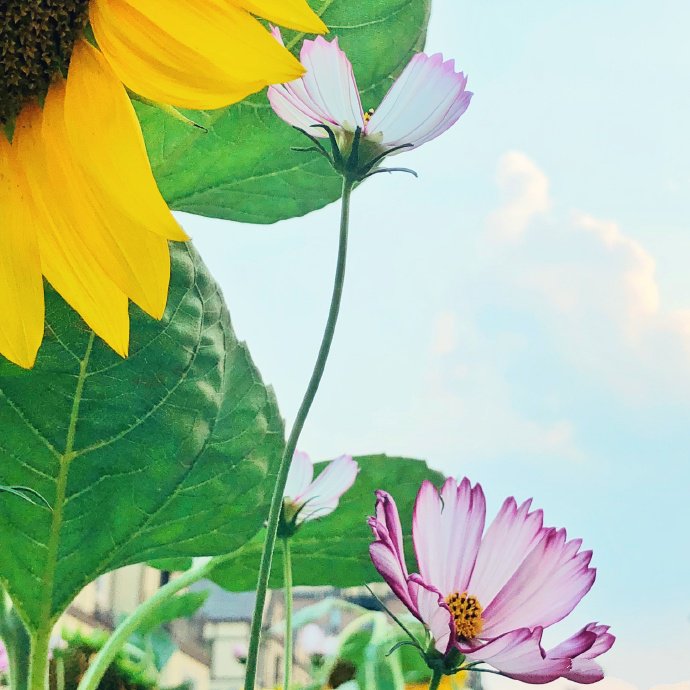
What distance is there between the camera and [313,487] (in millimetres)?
338

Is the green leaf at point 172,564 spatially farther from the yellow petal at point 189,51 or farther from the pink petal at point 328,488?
the yellow petal at point 189,51

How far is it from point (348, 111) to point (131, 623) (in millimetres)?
207

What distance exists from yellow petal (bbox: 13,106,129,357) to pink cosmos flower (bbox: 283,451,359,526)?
0.34 ft

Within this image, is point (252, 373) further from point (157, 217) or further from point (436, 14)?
point (436, 14)

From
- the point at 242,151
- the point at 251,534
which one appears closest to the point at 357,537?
the point at 251,534

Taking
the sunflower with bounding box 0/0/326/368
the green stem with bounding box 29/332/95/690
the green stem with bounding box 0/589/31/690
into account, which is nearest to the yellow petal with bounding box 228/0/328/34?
the sunflower with bounding box 0/0/326/368

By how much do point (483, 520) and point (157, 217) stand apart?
152 mm

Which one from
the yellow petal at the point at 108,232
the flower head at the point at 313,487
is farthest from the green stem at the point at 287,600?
the yellow petal at the point at 108,232

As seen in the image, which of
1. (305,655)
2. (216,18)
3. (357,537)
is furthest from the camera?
(305,655)

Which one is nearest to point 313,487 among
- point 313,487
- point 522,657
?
point 313,487

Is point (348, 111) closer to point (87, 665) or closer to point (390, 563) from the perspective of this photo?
point (390, 563)

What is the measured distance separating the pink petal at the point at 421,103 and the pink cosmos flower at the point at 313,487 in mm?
128

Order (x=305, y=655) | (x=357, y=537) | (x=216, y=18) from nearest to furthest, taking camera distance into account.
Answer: (x=216, y=18) → (x=357, y=537) → (x=305, y=655)

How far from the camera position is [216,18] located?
0.22m
